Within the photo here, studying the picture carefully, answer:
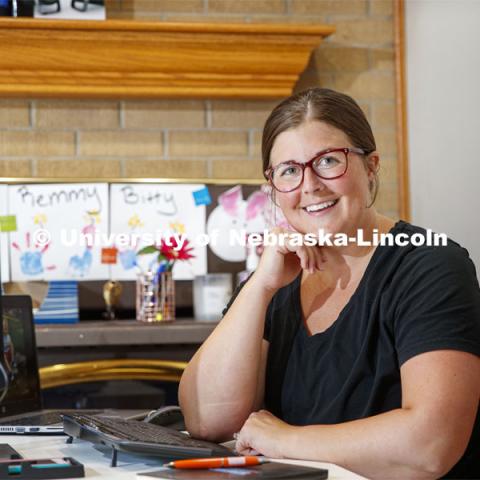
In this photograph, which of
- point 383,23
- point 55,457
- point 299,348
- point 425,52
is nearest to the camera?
point 55,457

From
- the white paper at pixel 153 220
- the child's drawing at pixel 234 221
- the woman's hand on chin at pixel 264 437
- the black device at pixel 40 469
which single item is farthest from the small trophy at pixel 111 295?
the black device at pixel 40 469

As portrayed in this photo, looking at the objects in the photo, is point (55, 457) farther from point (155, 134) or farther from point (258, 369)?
point (155, 134)

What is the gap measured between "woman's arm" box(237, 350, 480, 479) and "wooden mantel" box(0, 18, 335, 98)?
1.90m

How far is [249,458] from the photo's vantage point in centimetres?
112

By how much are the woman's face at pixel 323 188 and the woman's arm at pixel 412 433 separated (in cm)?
37

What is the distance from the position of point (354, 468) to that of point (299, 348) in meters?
0.36

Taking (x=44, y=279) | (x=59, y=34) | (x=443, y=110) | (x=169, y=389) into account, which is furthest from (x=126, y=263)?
(x=443, y=110)

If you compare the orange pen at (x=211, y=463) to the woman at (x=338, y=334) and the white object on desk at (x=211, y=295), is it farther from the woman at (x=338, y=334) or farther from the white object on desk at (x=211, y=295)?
the white object on desk at (x=211, y=295)

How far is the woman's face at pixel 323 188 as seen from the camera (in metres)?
1.60

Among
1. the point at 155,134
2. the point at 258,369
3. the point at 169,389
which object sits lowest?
the point at 169,389

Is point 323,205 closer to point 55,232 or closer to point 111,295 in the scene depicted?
point 111,295

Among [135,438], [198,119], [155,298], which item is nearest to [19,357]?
[135,438]

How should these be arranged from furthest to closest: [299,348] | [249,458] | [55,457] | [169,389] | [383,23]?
[383,23]
[169,389]
[299,348]
[55,457]
[249,458]

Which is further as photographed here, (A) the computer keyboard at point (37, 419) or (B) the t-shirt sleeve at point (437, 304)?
(A) the computer keyboard at point (37, 419)
